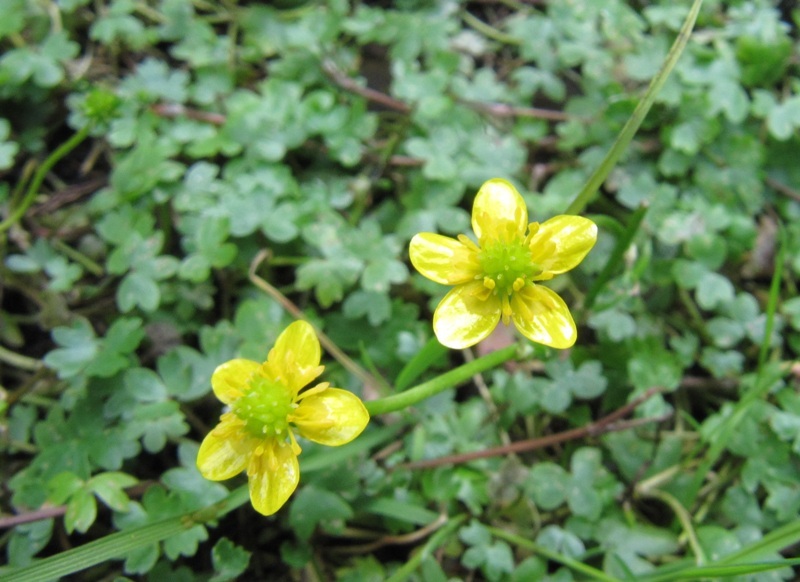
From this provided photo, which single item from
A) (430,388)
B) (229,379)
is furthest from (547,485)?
(229,379)

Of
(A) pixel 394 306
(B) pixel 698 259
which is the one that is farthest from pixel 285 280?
(B) pixel 698 259

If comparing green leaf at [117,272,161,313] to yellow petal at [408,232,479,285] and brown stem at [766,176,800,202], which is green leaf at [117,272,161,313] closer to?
yellow petal at [408,232,479,285]

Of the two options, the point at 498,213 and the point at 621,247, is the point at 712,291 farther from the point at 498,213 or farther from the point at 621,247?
the point at 498,213

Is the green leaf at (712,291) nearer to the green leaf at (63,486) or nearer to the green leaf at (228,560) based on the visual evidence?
the green leaf at (228,560)

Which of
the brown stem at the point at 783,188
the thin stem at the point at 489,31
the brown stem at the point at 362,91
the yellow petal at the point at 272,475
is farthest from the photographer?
the thin stem at the point at 489,31

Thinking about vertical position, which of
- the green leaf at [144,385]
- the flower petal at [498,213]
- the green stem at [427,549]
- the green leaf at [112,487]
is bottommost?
the green stem at [427,549]

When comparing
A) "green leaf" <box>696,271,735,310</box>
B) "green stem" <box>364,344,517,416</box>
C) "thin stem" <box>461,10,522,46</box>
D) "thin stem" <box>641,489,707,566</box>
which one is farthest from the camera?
"thin stem" <box>461,10,522,46</box>

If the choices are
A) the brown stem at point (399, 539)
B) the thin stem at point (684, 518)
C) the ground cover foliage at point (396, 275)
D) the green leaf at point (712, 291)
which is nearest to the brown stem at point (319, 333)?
the ground cover foliage at point (396, 275)

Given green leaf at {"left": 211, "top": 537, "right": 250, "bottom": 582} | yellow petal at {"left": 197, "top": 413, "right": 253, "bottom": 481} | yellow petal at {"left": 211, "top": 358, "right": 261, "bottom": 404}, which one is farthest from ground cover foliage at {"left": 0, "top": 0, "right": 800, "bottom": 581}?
yellow petal at {"left": 211, "top": 358, "right": 261, "bottom": 404}
